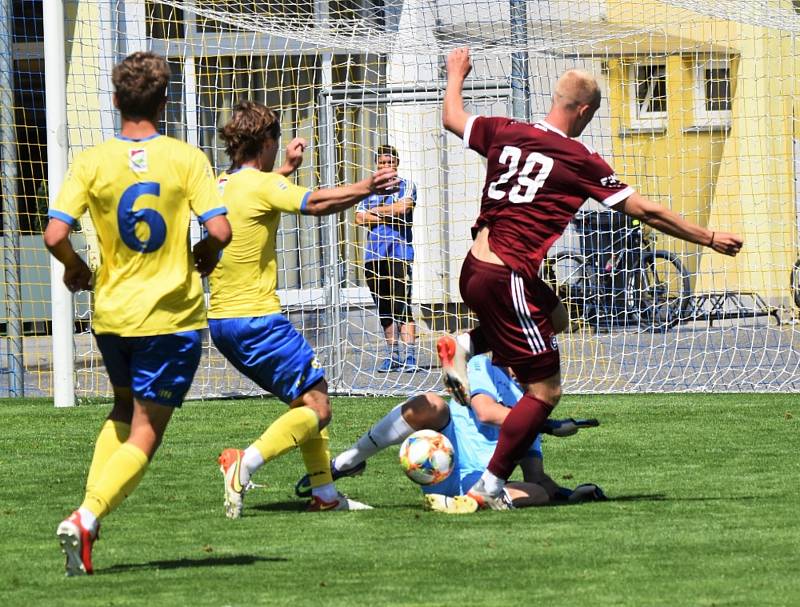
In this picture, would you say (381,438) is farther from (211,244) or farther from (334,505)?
(211,244)

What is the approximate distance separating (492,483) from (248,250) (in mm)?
1378

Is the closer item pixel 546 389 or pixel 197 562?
pixel 197 562

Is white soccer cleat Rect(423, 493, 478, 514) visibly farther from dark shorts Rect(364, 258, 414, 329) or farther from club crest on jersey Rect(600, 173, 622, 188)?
dark shorts Rect(364, 258, 414, 329)

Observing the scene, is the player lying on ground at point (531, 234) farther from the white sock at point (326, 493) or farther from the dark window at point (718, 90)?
the dark window at point (718, 90)

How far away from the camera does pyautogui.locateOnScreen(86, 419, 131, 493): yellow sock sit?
208 inches

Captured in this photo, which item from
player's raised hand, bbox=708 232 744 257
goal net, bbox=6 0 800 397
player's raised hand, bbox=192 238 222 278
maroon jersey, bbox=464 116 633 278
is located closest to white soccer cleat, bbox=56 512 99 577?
player's raised hand, bbox=192 238 222 278

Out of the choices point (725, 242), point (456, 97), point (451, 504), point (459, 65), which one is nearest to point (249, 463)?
point (451, 504)

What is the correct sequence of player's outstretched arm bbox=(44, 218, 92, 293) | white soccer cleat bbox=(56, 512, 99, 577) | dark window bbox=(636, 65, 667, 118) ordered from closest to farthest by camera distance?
white soccer cleat bbox=(56, 512, 99, 577) → player's outstretched arm bbox=(44, 218, 92, 293) → dark window bbox=(636, 65, 667, 118)

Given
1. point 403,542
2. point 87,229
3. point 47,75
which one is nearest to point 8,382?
point 87,229

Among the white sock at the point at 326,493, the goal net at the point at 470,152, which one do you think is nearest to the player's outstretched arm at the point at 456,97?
the white sock at the point at 326,493

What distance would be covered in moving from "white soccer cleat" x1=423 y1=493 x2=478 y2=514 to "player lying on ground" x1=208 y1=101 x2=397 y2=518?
34 centimetres

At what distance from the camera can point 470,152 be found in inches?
542

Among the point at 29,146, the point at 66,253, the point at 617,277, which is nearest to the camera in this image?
the point at 66,253

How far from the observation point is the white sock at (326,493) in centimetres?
641
